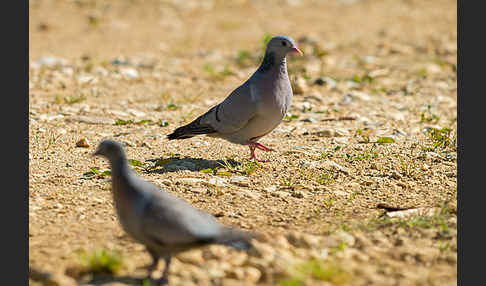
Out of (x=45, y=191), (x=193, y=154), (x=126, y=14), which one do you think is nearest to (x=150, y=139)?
(x=193, y=154)

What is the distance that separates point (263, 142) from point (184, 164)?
1.22 m

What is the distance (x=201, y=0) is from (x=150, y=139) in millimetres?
9322

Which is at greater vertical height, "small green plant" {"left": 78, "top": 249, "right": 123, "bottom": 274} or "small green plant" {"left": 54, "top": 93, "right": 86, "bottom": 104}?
"small green plant" {"left": 54, "top": 93, "right": 86, "bottom": 104}

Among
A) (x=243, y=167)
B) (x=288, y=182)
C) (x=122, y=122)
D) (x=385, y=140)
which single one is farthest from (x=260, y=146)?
(x=122, y=122)

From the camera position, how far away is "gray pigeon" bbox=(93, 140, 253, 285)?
3.34 metres

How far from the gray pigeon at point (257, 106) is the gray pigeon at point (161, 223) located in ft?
7.46

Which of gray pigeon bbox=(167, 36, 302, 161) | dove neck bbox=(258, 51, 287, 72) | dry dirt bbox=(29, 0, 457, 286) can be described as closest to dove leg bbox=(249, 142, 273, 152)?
gray pigeon bbox=(167, 36, 302, 161)

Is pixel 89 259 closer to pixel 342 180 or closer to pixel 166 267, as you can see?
pixel 166 267

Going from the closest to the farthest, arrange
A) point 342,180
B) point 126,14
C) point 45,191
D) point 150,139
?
point 45,191 < point 342,180 < point 150,139 < point 126,14

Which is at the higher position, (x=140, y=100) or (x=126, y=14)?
(x=126, y=14)

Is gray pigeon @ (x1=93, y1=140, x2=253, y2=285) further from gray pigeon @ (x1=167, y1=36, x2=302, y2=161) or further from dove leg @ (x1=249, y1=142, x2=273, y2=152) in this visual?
dove leg @ (x1=249, y1=142, x2=273, y2=152)

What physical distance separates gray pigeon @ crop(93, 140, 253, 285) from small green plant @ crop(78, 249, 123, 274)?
7.5 inches

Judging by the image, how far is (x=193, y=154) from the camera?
20.3 feet

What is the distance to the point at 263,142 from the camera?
6703mm
